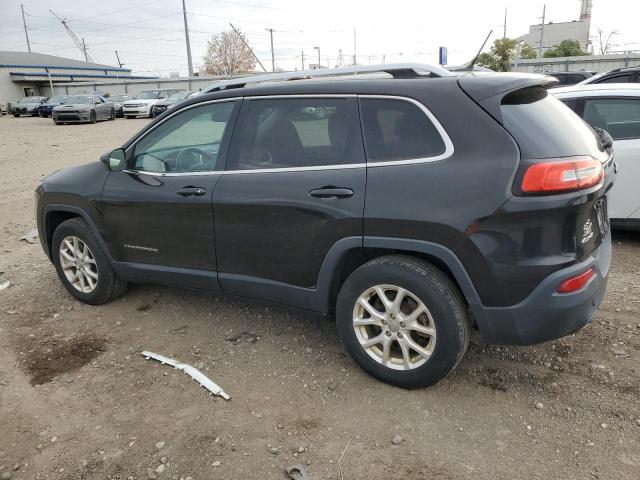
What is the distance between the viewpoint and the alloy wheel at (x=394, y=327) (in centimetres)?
295

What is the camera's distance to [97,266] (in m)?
4.37

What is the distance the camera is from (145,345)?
152 inches

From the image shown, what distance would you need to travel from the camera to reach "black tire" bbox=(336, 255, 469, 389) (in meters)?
2.82

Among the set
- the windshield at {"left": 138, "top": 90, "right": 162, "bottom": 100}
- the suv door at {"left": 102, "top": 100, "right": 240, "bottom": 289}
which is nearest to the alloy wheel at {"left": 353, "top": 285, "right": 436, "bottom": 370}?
the suv door at {"left": 102, "top": 100, "right": 240, "bottom": 289}

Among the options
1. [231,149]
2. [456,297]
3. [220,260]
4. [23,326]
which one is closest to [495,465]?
[456,297]

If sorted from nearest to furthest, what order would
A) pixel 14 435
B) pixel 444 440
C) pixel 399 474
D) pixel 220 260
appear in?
1. pixel 399 474
2. pixel 444 440
3. pixel 14 435
4. pixel 220 260

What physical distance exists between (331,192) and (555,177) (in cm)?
119

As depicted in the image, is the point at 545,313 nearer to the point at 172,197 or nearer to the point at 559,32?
the point at 172,197

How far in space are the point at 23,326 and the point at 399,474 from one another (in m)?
3.33

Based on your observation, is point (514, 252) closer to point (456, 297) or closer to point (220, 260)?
point (456, 297)

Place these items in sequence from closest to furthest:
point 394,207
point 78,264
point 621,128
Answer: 1. point 394,207
2. point 78,264
3. point 621,128

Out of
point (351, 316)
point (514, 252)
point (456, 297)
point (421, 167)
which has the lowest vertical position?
point (351, 316)

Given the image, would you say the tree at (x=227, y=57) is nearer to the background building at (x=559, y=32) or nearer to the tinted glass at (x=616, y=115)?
the background building at (x=559, y=32)

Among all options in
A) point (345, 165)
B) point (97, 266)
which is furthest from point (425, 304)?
point (97, 266)
